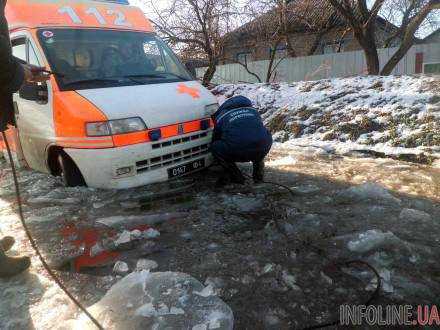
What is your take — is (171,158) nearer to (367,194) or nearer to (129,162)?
(129,162)

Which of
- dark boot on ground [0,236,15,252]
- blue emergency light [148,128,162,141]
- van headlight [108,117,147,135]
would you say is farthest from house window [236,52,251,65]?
dark boot on ground [0,236,15,252]

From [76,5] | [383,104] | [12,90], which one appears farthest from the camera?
[383,104]

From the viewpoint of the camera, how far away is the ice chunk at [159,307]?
8.26 feet

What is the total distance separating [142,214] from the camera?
436 cm

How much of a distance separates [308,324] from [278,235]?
1240 millimetres

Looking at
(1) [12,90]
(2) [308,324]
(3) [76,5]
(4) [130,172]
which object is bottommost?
(2) [308,324]

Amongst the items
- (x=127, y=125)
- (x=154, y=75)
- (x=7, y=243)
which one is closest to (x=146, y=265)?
(x=7, y=243)

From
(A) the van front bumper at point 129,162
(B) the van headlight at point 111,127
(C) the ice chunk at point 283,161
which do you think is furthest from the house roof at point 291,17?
(B) the van headlight at point 111,127

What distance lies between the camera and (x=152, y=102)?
482 centimetres

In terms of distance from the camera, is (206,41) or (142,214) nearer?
(142,214)

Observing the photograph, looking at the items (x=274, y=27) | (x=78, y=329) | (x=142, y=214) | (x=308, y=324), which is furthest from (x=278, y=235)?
(x=274, y=27)

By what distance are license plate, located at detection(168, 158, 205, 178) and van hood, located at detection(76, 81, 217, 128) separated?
1.84ft

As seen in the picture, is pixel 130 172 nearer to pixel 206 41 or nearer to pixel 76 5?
pixel 76 5

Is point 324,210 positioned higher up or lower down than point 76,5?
lower down
